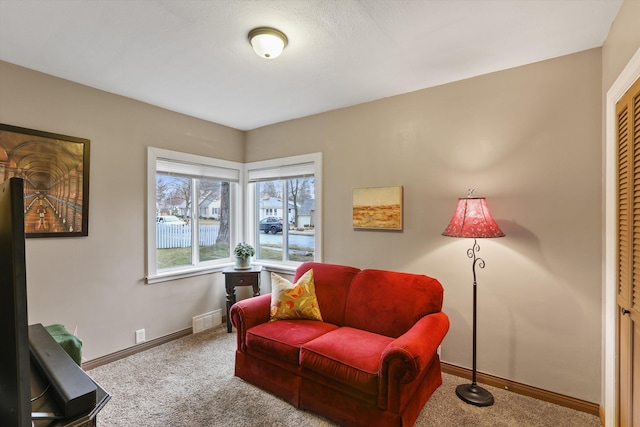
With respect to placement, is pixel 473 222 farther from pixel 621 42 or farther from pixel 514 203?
pixel 621 42

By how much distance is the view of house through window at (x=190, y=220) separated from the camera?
11.0ft

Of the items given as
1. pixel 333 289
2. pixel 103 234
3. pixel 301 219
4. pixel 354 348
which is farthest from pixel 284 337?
pixel 103 234

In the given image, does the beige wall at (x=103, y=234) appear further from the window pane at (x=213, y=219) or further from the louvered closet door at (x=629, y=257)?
the louvered closet door at (x=629, y=257)

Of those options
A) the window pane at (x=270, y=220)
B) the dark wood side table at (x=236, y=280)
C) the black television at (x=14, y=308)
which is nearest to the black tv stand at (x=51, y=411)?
the black television at (x=14, y=308)

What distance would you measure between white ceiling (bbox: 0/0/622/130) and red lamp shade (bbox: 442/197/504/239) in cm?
111

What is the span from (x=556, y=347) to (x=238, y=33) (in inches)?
125

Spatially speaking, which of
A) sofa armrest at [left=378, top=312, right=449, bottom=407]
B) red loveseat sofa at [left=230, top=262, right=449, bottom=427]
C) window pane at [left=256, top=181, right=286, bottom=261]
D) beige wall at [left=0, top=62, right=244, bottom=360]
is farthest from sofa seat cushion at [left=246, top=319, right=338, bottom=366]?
window pane at [left=256, top=181, right=286, bottom=261]

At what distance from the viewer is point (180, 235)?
3537 mm

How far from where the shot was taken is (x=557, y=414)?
81.5 inches

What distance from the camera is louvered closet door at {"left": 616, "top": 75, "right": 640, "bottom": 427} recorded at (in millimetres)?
1480

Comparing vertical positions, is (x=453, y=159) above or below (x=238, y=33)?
below

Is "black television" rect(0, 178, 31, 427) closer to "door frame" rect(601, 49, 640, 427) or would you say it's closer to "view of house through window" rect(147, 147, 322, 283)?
"door frame" rect(601, 49, 640, 427)

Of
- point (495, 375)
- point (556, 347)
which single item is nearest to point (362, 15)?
point (556, 347)

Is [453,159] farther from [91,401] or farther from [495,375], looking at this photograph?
[91,401]
